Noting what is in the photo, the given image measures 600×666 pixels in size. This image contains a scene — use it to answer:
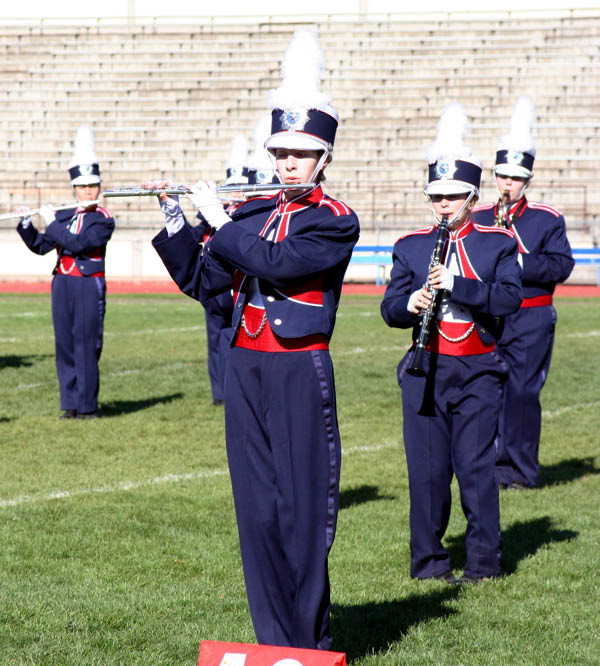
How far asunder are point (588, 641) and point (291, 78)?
2347 mm

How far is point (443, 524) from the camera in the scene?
5.20 m

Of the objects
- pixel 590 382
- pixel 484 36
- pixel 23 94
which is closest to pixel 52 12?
pixel 23 94

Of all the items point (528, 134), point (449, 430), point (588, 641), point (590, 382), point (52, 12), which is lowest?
point (590, 382)

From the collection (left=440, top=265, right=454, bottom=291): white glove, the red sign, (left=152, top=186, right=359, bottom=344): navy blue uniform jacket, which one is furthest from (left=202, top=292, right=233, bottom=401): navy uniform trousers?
the red sign

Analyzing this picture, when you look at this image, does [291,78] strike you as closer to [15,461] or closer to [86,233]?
[15,461]

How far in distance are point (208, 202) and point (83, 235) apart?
19.7ft

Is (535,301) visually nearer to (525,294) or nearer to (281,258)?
(525,294)

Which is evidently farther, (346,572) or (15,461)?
(15,461)

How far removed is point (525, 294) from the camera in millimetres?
7242

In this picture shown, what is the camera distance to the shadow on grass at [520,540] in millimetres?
5621

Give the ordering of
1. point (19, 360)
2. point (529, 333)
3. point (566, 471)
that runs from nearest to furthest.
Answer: point (529, 333) → point (566, 471) → point (19, 360)

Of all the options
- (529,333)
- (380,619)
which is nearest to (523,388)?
(529,333)

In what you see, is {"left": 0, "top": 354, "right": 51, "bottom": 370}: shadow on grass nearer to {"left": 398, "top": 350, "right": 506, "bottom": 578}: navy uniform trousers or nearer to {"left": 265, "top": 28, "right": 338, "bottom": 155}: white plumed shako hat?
{"left": 398, "top": 350, "right": 506, "bottom": 578}: navy uniform trousers

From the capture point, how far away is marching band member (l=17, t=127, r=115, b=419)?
9.59 meters
